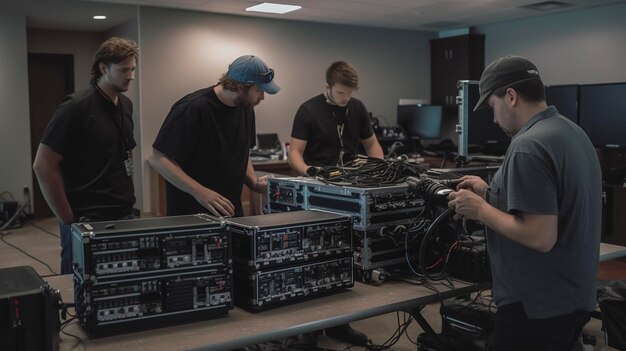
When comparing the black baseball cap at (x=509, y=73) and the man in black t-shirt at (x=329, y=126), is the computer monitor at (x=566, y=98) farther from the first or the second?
the black baseball cap at (x=509, y=73)

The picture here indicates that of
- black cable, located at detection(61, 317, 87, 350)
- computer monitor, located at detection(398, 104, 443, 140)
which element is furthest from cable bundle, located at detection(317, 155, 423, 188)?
computer monitor, located at detection(398, 104, 443, 140)

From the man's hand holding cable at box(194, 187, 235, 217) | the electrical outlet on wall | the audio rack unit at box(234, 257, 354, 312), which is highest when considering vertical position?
the man's hand holding cable at box(194, 187, 235, 217)

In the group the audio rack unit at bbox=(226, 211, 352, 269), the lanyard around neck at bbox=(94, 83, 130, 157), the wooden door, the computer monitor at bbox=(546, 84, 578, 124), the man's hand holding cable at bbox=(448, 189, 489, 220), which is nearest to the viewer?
the man's hand holding cable at bbox=(448, 189, 489, 220)

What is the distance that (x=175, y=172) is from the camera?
7.91ft

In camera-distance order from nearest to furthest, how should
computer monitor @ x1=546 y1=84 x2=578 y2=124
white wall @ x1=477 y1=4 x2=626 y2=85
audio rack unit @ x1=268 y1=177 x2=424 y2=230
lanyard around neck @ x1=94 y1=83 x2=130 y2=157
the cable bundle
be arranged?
audio rack unit @ x1=268 y1=177 x2=424 y2=230
the cable bundle
lanyard around neck @ x1=94 y1=83 x2=130 y2=157
computer monitor @ x1=546 y1=84 x2=578 y2=124
white wall @ x1=477 y1=4 x2=626 y2=85

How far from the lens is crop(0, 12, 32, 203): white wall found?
281 inches

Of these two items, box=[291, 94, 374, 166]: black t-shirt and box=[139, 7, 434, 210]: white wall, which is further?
box=[139, 7, 434, 210]: white wall

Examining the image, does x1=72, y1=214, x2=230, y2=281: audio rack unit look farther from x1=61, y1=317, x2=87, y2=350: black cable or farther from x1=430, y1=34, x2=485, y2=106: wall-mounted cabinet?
x1=430, y1=34, x2=485, y2=106: wall-mounted cabinet

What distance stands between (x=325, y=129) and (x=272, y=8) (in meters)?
3.92

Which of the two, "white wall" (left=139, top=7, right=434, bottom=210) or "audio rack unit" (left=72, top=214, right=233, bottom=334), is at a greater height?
"white wall" (left=139, top=7, right=434, bottom=210)

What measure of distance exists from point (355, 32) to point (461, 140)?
19.0ft

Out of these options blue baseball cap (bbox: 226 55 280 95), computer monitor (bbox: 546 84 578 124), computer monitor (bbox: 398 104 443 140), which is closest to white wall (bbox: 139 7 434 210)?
computer monitor (bbox: 398 104 443 140)

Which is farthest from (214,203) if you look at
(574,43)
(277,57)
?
(574,43)

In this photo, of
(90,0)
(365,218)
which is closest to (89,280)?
(365,218)
